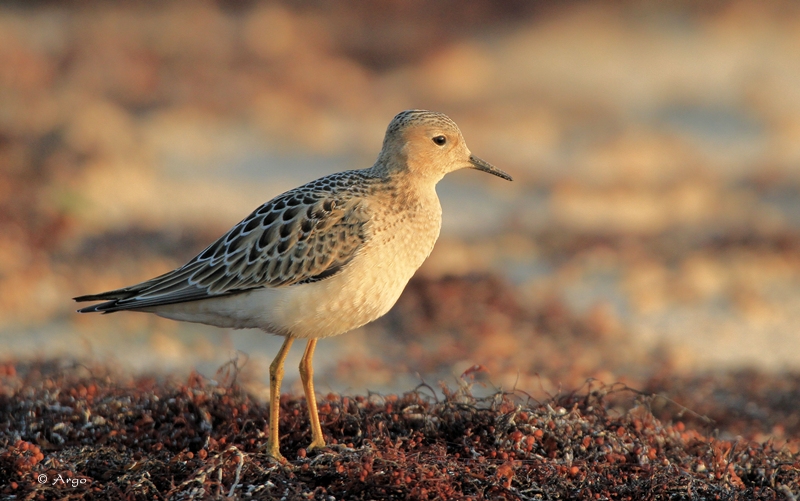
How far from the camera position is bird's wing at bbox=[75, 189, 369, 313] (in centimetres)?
555

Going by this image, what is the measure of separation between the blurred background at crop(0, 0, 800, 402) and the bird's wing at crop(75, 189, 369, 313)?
0.62 metres

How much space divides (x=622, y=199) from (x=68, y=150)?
813 cm

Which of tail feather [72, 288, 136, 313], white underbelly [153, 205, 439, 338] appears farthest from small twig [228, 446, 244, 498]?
tail feather [72, 288, 136, 313]

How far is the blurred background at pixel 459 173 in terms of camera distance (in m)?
9.78

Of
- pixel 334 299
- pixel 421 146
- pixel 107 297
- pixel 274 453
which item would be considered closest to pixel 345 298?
pixel 334 299

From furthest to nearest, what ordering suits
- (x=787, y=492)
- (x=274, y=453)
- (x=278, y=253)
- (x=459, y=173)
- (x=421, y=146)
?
(x=459, y=173)
(x=421, y=146)
(x=278, y=253)
(x=274, y=453)
(x=787, y=492)

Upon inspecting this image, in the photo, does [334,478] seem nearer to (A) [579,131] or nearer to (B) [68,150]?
(B) [68,150]

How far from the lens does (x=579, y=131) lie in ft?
59.3

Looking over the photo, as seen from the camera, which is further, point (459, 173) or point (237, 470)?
point (459, 173)

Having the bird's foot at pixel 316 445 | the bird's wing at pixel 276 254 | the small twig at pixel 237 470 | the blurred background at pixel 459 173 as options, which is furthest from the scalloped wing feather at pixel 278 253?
the small twig at pixel 237 470

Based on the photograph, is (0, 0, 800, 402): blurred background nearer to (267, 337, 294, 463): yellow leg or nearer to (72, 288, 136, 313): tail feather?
(267, 337, 294, 463): yellow leg

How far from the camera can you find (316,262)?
5539 mm

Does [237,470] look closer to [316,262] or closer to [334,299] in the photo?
[334,299]

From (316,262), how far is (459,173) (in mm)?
10145
